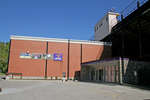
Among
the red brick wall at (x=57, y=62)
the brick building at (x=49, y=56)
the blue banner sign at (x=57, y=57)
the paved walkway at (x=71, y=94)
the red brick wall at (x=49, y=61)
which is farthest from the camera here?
the blue banner sign at (x=57, y=57)

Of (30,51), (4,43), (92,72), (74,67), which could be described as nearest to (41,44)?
(30,51)

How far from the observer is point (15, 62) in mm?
34750

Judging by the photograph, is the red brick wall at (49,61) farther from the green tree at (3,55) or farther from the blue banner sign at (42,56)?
the green tree at (3,55)

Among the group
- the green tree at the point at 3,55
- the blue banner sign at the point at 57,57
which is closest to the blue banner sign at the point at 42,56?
the blue banner sign at the point at 57,57

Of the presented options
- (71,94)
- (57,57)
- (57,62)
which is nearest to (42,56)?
(57,57)

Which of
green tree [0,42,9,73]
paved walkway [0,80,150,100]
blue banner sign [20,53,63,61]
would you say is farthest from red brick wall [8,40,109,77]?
green tree [0,42,9,73]

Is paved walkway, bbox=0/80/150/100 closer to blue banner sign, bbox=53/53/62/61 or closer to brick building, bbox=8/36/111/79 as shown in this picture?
brick building, bbox=8/36/111/79

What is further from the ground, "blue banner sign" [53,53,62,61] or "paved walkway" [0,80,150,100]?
"blue banner sign" [53,53,62,61]

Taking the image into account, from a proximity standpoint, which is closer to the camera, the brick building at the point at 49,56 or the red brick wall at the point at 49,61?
the red brick wall at the point at 49,61

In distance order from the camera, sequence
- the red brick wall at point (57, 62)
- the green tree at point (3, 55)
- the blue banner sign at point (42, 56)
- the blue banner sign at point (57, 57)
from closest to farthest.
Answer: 1. the blue banner sign at point (42, 56)
2. the red brick wall at point (57, 62)
3. the blue banner sign at point (57, 57)
4. the green tree at point (3, 55)

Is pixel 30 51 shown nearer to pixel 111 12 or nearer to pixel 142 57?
pixel 111 12

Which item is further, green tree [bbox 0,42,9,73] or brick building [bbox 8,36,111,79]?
green tree [bbox 0,42,9,73]

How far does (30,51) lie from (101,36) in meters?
17.6

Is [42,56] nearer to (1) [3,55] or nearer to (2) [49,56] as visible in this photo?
(2) [49,56]
